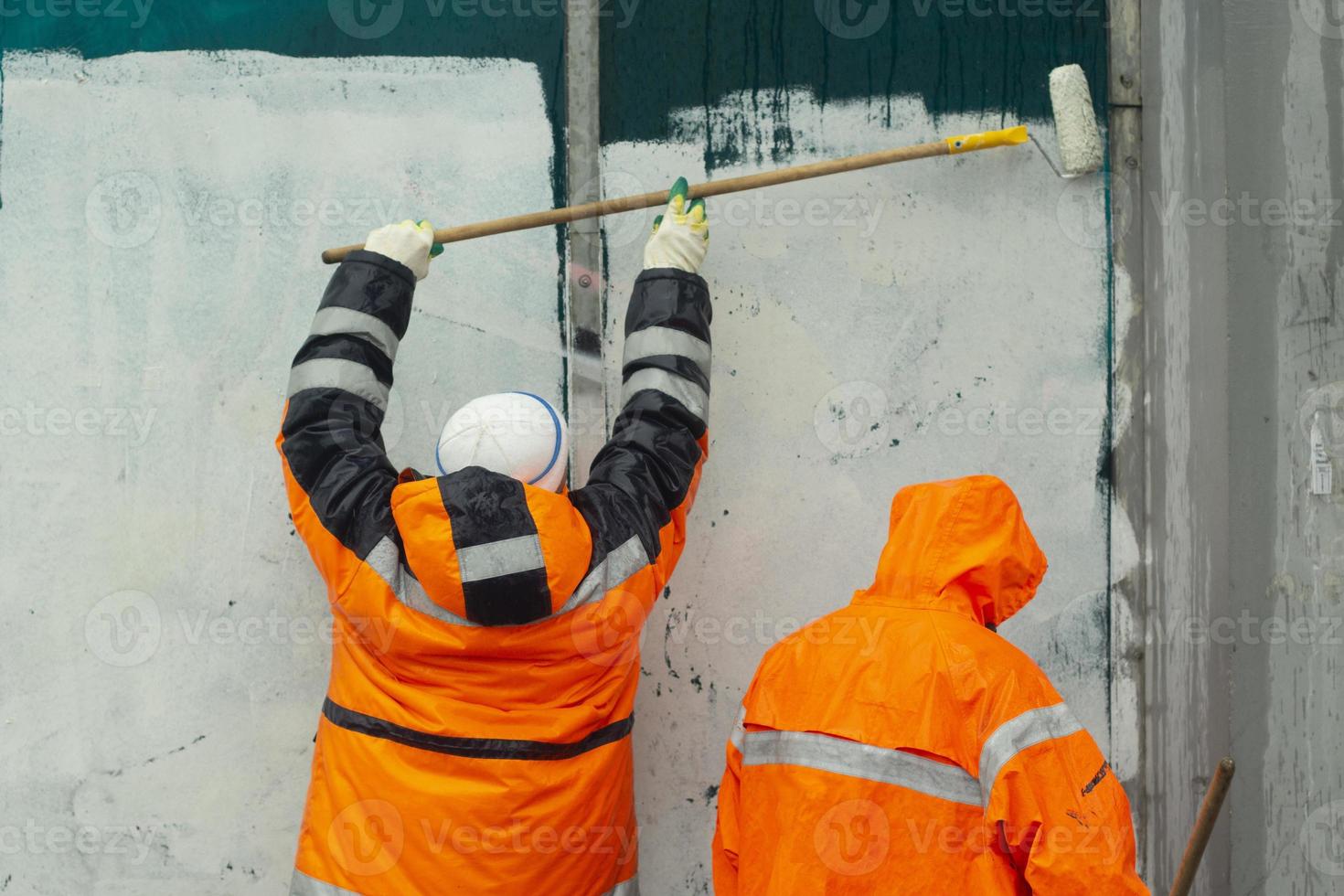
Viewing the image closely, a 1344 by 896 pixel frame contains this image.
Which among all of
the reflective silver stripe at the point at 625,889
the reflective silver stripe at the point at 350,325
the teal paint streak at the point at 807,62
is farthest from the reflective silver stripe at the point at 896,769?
the teal paint streak at the point at 807,62

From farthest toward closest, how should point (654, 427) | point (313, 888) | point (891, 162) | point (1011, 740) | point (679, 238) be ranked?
point (891, 162) < point (679, 238) < point (654, 427) < point (313, 888) < point (1011, 740)

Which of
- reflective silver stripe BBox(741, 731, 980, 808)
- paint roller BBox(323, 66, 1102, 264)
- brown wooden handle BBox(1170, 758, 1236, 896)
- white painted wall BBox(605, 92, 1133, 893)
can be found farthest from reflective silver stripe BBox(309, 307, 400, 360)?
brown wooden handle BBox(1170, 758, 1236, 896)

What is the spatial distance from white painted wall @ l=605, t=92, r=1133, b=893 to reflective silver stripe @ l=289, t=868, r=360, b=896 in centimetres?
90

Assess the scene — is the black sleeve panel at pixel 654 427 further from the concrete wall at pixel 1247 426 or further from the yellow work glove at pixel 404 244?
the concrete wall at pixel 1247 426

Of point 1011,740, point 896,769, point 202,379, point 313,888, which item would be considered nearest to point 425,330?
point 202,379

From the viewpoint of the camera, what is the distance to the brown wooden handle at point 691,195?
251 centimetres

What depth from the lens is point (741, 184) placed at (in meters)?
2.52

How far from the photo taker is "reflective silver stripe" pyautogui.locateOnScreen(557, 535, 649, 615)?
78.9 inches

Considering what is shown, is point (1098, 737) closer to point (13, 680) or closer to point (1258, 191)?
point (1258, 191)

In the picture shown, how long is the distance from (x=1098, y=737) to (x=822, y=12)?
189cm

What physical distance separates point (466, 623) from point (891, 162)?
1400mm

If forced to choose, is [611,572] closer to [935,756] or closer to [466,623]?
[466,623]

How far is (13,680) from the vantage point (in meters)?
2.77

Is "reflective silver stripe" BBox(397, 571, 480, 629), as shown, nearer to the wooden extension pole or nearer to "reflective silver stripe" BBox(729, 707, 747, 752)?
"reflective silver stripe" BBox(729, 707, 747, 752)
